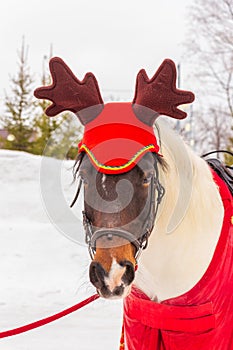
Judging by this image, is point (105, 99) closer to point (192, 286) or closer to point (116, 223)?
point (116, 223)

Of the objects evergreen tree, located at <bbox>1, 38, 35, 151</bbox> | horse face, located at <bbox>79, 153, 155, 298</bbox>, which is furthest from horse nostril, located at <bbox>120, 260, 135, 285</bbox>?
evergreen tree, located at <bbox>1, 38, 35, 151</bbox>

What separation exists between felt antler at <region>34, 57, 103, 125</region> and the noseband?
0.33 meters

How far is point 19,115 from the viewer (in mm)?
16562

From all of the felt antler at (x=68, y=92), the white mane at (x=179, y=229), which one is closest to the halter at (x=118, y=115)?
the felt antler at (x=68, y=92)

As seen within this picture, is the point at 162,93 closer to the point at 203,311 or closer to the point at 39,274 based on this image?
the point at 203,311

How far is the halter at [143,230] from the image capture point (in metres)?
1.65

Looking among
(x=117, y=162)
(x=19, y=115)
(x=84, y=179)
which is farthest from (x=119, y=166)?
(x=19, y=115)

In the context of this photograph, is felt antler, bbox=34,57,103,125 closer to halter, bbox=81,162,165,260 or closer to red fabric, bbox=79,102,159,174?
red fabric, bbox=79,102,159,174

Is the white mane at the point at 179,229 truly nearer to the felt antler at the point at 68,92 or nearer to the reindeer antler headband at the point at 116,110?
the reindeer antler headband at the point at 116,110

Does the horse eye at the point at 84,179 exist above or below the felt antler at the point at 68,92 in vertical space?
below

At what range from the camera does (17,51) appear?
1933cm

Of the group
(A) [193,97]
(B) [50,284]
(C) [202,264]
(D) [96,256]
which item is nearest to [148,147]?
(A) [193,97]

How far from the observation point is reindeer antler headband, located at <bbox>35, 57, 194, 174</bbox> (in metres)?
1.71

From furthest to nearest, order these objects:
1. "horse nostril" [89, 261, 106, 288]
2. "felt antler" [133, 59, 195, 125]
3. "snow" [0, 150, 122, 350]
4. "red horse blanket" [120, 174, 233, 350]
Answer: "snow" [0, 150, 122, 350] → "red horse blanket" [120, 174, 233, 350] → "felt antler" [133, 59, 195, 125] → "horse nostril" [89, 261, 106, 288]
